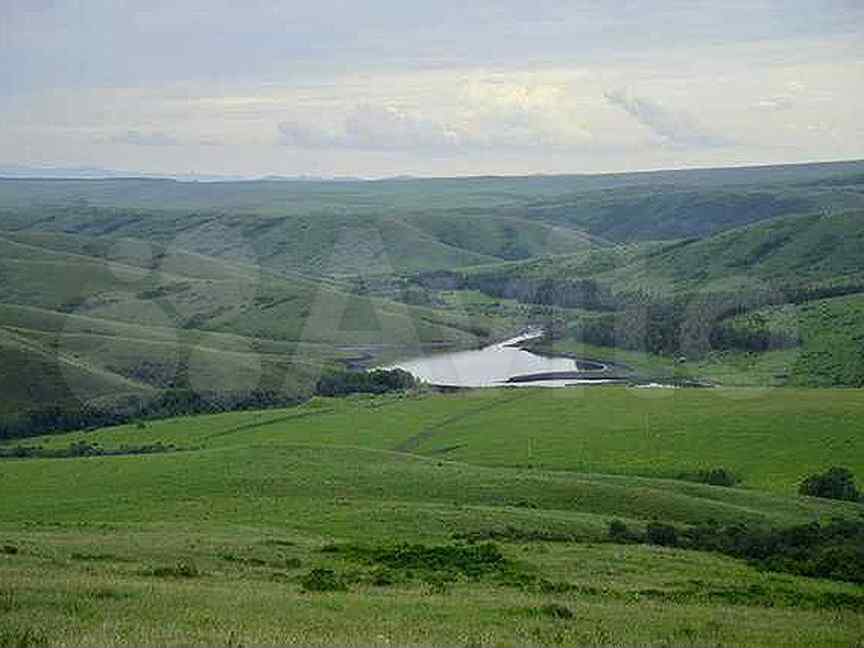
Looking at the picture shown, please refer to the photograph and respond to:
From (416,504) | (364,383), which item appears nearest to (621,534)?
(416,504)

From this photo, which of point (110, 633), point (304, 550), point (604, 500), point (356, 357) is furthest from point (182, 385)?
point (110, 633)

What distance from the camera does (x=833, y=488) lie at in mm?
66938

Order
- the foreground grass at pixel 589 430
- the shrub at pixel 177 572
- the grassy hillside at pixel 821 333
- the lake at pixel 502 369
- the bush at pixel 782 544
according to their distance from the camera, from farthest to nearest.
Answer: the lake at pixel 502 369
the grassy hillside at pixel 821 333
the foreground grass at pixel 589 430
the bush at pixel 782 544
the shrub at pixel 177 572

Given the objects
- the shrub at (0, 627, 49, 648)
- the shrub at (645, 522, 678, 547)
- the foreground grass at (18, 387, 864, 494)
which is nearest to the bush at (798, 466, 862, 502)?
the foreground grass at (18, 387, 864, 494)

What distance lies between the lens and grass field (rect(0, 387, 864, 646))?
2142cm

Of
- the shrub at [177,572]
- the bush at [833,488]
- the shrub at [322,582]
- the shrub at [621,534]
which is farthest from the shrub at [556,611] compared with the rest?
the bush at [833,488]

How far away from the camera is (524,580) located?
31.8 m

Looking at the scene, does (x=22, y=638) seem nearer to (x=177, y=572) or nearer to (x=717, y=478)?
(x=177, y=572)

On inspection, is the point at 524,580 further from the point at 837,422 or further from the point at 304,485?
the point at 837,422

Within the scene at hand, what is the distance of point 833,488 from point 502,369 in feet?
331

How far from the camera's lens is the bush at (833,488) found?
Result: 6650cm

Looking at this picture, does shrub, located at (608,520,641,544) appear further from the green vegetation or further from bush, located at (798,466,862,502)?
bush, located at (798,466,862,502)

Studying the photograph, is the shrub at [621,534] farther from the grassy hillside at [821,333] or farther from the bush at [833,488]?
the grassy hillside at [821,333]

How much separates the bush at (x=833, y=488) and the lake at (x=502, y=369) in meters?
77.4
